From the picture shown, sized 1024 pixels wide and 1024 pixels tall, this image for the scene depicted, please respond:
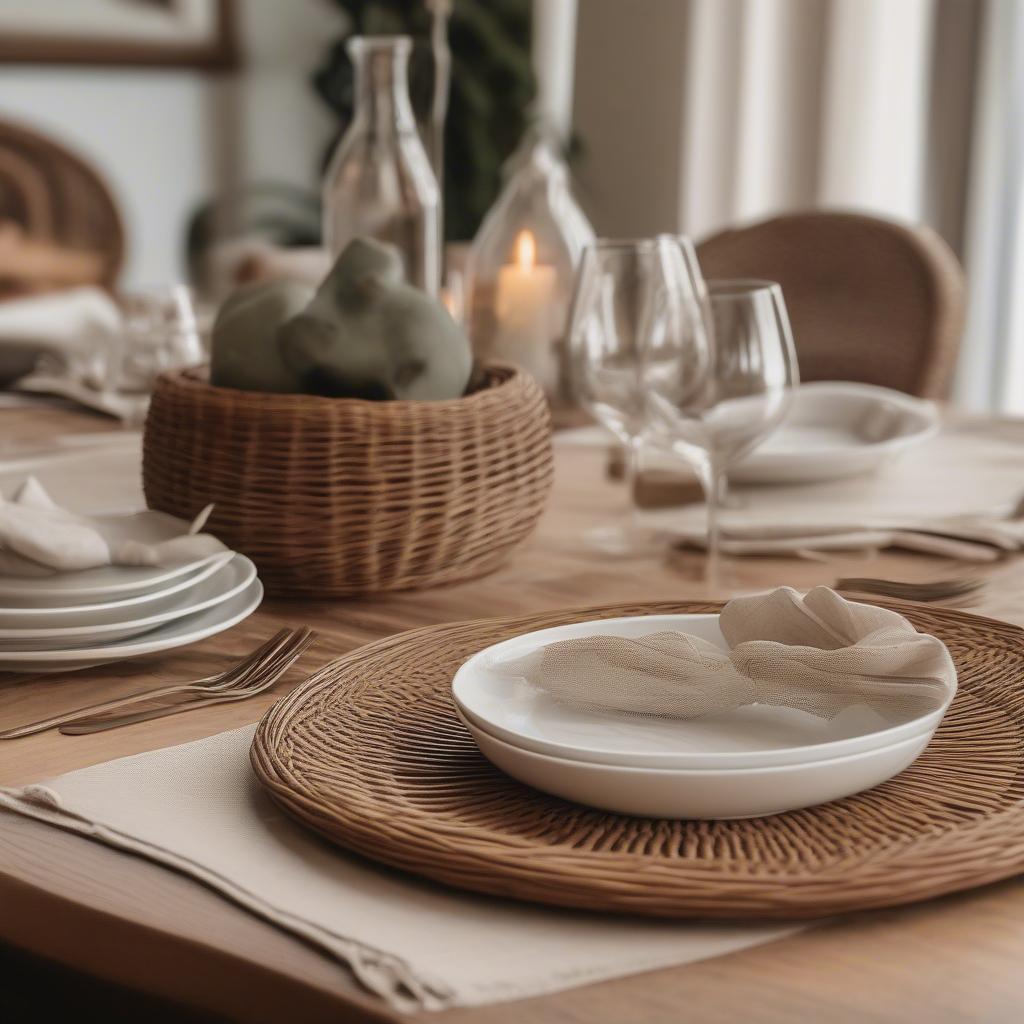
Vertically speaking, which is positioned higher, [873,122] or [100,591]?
[873,122]

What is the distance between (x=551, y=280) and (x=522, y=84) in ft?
8.95

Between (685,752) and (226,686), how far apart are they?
257mm

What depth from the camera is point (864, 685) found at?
22.2 inches

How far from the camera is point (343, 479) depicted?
85 centimetres

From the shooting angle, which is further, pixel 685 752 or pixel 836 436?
pixel 836 436

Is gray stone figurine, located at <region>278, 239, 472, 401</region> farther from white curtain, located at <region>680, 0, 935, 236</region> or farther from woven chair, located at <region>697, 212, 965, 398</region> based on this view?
white curtain, located at <region>680, 0, 935, 236</region>

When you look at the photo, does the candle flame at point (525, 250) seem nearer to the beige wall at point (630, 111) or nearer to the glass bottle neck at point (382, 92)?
the glass bottle neck at point (382, 92)

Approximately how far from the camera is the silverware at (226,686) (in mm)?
Answer: 666

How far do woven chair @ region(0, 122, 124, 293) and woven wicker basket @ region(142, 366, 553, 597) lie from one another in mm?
2794

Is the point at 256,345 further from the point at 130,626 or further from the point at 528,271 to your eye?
the point at 528,271

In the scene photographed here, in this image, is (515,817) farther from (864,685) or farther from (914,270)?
(914,270)

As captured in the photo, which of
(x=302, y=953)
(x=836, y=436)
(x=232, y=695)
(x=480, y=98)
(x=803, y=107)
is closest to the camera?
(x=302, y=953)

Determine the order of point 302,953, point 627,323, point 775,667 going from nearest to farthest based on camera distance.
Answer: point 302,953, point 775,667, point 627,323

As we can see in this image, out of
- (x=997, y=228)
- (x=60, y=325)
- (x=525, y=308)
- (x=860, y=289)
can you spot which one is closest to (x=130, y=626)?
(x=525, y=308)
